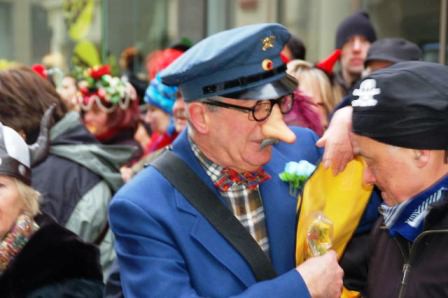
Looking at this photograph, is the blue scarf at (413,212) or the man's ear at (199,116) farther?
the man's ear at (199,116)

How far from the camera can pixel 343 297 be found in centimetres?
245

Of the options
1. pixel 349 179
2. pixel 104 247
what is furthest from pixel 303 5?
pixel 349 179

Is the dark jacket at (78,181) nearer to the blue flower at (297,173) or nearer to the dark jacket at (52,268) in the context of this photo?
the dark jacket at (52,268)

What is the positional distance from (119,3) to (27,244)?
10.9 metres

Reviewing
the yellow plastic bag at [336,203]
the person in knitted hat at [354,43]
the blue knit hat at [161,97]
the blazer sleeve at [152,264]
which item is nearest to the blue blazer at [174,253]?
the blazer sleeve at [152,264]

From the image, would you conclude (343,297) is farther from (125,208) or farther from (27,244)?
(27,244)

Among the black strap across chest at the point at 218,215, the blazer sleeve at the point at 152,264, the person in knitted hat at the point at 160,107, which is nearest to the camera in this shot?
the blazer sleeve at the point at 152,264

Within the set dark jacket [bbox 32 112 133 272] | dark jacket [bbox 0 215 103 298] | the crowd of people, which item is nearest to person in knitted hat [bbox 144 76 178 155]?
dark jacket [bbox 32 112 133 272]

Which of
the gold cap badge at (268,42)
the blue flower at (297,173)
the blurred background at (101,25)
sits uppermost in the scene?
the gold cap badge at (268,42)

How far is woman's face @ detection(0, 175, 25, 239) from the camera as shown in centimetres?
269

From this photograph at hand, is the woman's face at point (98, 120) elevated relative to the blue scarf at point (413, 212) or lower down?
lower down

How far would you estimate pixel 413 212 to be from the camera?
2.17 metres

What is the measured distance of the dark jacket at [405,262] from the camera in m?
2.07

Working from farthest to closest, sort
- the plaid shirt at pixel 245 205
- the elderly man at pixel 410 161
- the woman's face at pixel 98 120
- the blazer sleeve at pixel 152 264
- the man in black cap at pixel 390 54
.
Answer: the woman's face at pixel 98 120
the man in black cap at pixel 390 54
the plaid shirt at pixel 245 205
the blazer sleeve at pixel 152 264
the elderly man at pixel 410 161
